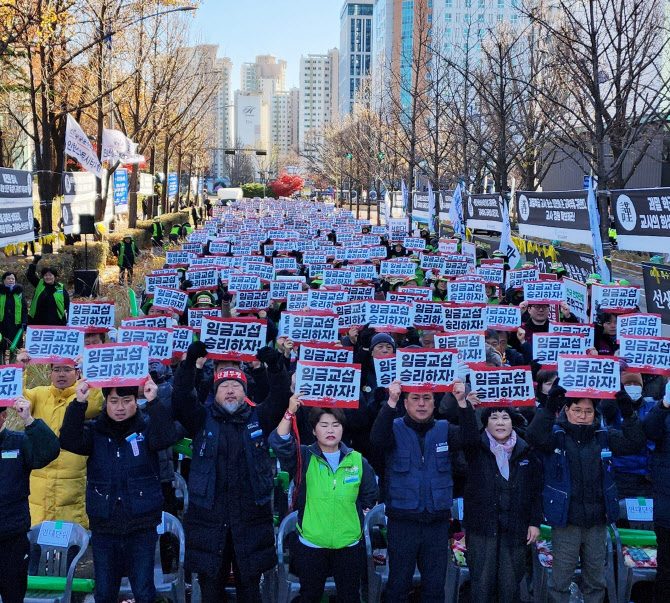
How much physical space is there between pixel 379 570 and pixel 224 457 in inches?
52.1

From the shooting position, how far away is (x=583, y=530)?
5484 millimetres

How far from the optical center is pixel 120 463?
5289 millimetres

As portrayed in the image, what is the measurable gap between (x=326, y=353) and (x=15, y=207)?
29.3 feet

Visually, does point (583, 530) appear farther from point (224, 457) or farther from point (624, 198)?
point (624, 198)

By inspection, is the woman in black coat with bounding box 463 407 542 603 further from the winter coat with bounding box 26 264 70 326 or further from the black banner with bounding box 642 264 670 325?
the winter coat with bounding box 26 264 70 326

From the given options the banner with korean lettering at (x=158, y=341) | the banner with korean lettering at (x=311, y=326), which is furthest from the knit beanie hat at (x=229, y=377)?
the banner with korean lettering at (x=311, y=326)

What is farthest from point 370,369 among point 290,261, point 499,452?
point 290,261

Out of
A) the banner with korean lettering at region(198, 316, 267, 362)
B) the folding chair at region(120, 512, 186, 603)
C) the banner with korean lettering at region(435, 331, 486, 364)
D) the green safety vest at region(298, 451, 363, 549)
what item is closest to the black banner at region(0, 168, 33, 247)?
the banner with korean lettering at region(198, 316, 267, 362)

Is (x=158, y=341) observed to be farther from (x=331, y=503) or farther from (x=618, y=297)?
(x=618, y=297)

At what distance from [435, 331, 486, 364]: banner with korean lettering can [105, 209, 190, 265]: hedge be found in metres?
18.0

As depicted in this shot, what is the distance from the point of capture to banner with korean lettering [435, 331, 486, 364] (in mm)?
A: 7477

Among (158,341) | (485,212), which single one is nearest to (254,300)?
(158,341)

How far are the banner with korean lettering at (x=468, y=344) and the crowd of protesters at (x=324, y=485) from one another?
1.61 meters

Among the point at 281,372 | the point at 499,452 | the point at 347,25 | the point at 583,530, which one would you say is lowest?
the point at 583,530
